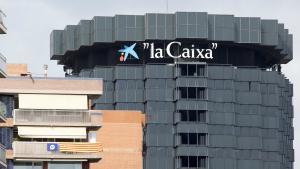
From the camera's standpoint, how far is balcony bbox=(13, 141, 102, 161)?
5507 inches

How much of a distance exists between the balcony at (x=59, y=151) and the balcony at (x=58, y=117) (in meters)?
1.96

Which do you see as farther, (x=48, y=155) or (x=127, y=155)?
(x=127, y=155)

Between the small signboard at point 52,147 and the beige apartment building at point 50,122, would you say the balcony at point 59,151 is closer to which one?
the beige apartment building at point 50,122

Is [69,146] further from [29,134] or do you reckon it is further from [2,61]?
[2,61]

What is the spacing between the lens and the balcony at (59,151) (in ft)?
459

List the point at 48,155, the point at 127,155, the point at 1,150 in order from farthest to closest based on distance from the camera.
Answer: the point at 127,155 → the point at 48,155 → the point at 1,150

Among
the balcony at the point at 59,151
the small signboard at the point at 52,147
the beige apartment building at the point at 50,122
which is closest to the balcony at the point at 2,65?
the beige apartment building at the point at 50,122

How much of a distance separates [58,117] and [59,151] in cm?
353

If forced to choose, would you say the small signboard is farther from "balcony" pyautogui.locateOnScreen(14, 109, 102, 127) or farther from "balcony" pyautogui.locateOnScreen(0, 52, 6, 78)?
"balcony" pyautogui.locateOnScreen(0, 52, 6, 78)

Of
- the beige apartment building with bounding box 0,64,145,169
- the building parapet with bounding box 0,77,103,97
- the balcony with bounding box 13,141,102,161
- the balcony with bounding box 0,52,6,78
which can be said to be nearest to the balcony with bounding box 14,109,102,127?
the beige apartment building with bounding box 0,64,145,169

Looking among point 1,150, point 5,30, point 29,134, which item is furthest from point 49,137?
point 5,30

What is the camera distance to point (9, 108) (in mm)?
142000

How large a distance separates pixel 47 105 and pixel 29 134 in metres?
3.27

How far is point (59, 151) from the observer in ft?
463
